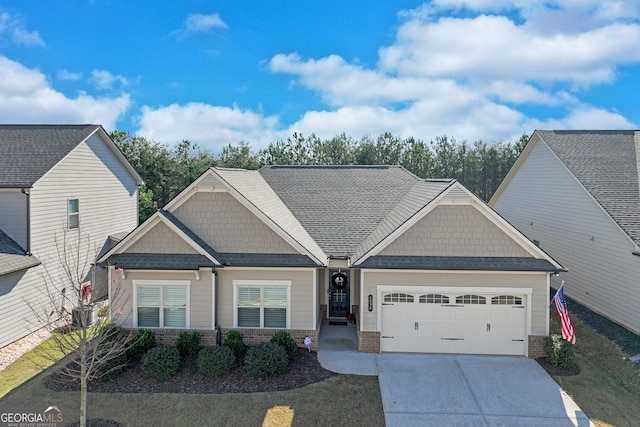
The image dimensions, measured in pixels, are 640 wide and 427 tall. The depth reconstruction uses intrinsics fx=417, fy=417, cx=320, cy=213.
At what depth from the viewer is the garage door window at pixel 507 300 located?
13.3 m

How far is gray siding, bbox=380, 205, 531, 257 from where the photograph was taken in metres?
13.5

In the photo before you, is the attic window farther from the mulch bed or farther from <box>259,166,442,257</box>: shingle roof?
<box>259,166,442,257</box>: shingle roof

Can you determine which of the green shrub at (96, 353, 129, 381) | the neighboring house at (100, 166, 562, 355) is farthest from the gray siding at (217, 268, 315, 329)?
the green shrub at (96, 353, 129, 381)

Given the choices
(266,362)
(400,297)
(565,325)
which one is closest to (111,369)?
(266,362)

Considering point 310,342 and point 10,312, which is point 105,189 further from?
point 310,342

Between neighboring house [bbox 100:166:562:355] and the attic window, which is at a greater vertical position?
the attic window

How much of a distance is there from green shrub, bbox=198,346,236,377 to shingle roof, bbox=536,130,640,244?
13.9 m

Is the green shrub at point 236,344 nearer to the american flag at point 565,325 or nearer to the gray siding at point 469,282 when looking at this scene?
the gray siding at point 469,282

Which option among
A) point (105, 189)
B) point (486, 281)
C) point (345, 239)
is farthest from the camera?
point (105, 189)

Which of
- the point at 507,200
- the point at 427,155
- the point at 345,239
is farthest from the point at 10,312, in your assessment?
the point at 427,155

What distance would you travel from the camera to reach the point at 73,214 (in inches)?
696

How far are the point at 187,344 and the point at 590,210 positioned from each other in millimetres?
16277

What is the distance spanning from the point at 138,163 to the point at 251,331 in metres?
29.5

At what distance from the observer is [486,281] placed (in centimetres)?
1330
